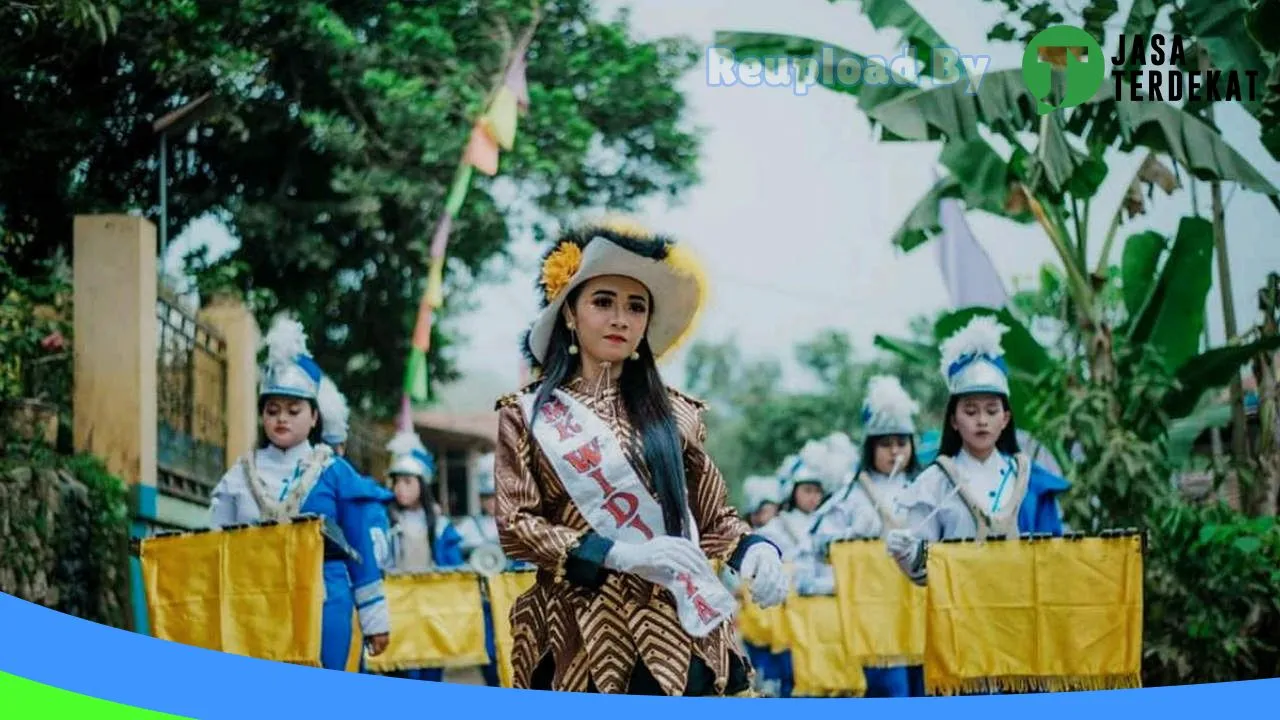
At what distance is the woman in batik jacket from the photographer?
3.65 metres

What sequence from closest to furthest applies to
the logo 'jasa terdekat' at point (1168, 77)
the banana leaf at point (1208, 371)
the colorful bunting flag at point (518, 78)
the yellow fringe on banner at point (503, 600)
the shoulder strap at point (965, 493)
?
the shoulder strap at point (965, 493)
the yellow fringe on banner at point (503, 600)
the logo 'jasa terdekat' at point (1168, 77)
the banana leaf at point (1208, 371)
the colorful bunting flag at point (518, 78)

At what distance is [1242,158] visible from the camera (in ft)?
25.3

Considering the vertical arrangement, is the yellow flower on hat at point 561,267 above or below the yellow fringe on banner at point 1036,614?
above

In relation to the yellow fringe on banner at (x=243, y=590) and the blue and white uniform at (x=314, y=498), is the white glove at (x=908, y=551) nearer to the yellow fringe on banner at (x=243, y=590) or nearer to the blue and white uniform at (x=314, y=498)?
the blue and white uniform at (x=314, y=498)

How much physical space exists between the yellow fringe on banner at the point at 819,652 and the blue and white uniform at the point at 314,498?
2573mm

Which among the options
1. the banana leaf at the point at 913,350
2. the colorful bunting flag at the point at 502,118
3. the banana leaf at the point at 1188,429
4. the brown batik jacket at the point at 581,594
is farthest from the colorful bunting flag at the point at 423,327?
the brown batik jacket at the point at 581,594

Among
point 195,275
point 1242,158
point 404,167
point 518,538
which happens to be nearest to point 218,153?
point 195,275

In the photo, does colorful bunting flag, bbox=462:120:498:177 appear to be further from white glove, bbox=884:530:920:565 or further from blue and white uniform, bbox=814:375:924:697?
white glove, bbox=884:530:920:565

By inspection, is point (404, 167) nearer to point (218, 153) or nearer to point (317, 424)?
point (218, 153)

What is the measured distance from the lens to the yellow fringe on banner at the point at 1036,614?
18.2 feet

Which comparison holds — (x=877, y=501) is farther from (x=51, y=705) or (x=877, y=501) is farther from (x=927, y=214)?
(x=51, y=705)

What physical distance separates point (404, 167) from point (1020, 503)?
550 centimetres

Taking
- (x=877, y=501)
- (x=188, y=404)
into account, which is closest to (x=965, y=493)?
(x=877, y=501)

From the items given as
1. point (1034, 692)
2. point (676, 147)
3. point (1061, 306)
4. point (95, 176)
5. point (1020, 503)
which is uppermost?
point (676, 147)
